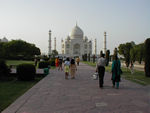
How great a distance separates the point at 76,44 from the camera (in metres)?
98.8

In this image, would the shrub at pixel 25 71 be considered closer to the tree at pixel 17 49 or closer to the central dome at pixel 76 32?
the tree at pixel 17 49

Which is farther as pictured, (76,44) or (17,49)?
(76,44)

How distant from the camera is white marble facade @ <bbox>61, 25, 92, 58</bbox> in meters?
95.3

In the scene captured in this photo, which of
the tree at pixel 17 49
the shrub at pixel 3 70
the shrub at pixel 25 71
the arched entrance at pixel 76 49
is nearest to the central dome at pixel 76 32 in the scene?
the arched entrance at pixel 76 49

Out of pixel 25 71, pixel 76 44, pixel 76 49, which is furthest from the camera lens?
pixel 76 49

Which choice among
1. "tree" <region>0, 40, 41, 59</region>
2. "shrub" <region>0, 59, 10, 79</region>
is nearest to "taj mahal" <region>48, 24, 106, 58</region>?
"tree" <region>0, 40, 41, 59</region>

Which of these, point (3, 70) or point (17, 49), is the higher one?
point (17, 49)

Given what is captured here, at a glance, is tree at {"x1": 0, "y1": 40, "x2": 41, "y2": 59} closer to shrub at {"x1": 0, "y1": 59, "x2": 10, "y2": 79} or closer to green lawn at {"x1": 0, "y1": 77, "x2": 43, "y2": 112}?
shrub at {"x1": 0, "y1": 59, "x2": 10, "y2": 79}

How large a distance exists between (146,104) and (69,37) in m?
95.5

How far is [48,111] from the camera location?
4.55m

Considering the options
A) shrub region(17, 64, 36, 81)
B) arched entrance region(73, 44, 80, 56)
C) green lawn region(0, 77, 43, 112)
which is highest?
arched entrance region(73, 44, 80, 56)

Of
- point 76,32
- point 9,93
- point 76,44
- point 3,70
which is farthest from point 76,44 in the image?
point 9,93

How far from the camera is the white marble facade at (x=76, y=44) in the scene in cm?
9526

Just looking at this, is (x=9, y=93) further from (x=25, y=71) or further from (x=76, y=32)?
(x=76, y=32)
